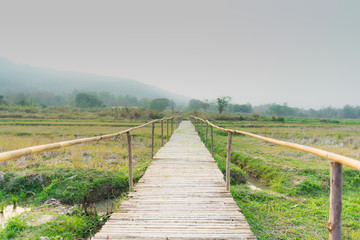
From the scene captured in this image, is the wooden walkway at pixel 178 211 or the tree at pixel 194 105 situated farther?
the tree at pixel 194 105

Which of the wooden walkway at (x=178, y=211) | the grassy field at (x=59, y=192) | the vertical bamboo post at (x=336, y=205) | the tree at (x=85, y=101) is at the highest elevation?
the tree at (x=85, y=101)

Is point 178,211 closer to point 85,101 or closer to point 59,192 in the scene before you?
point 59,192

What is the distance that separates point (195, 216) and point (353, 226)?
2.88 metres

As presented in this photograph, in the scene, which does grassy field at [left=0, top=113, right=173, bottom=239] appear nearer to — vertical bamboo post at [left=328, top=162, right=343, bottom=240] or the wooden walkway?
the wooden walkway

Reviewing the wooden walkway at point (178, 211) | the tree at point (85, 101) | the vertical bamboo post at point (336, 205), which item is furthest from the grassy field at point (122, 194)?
the tree at point (85, 101)

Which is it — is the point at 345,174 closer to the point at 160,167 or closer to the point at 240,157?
the point at 240,157

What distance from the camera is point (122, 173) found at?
559cm

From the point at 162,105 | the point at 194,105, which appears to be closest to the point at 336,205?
the point at 162,105

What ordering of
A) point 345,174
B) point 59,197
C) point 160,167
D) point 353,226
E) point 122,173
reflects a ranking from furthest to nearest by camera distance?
point 345,174 → point 122,173 → point 160,167 → point 59,197 → point 353,226

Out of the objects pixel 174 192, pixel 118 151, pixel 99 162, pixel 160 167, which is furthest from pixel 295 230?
pixel 118 151

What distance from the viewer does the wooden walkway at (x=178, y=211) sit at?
2.17 m

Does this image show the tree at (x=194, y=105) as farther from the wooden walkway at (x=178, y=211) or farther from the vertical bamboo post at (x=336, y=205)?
the vertical bamboo post at (x=336, y=205)

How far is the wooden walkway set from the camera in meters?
2.17

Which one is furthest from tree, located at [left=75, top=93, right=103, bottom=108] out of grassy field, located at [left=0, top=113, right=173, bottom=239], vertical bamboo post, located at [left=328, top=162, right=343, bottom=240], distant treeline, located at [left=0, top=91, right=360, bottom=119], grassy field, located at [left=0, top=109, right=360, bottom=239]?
vertical bamboo post, located at [left=328, top=162, right=343, bottom=240]
